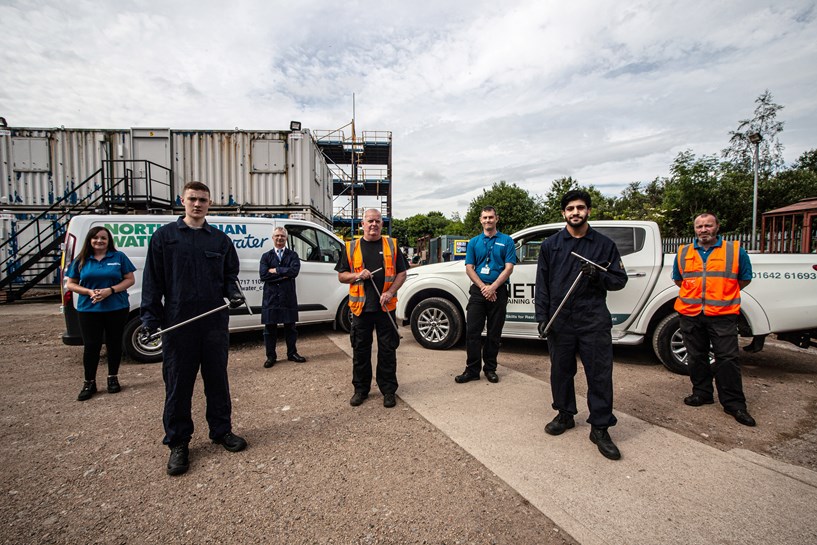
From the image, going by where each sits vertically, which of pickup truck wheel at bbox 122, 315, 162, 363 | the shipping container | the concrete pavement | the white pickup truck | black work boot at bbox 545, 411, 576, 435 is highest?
the shipping container

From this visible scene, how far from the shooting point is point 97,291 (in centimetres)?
370

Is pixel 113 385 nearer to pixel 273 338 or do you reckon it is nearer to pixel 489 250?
pixel 273 338


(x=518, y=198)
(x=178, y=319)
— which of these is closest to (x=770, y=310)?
(x=178, y=319)

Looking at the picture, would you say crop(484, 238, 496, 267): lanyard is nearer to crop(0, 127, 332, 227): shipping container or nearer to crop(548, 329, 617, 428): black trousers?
crop(548, 329, 617, 428): black trousers

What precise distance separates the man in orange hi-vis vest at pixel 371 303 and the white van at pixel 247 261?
2.51 meters

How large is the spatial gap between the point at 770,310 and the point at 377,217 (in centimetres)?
431

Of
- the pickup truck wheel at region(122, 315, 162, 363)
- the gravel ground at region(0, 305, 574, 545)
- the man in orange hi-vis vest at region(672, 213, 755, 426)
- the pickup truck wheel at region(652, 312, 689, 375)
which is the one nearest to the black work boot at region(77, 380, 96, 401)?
the gravel ground at region(0, 305, 574, 545)

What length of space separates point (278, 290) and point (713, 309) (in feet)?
15.2

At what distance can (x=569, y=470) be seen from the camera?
250cm

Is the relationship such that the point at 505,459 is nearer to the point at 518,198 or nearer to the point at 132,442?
the point at 132,442

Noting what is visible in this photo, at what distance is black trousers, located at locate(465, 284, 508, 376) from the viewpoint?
4.20 meters

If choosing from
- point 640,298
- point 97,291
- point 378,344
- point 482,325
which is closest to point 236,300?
point 378,344

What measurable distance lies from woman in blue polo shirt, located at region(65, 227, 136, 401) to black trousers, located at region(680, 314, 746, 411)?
5.47 meters

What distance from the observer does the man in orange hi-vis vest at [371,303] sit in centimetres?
359
